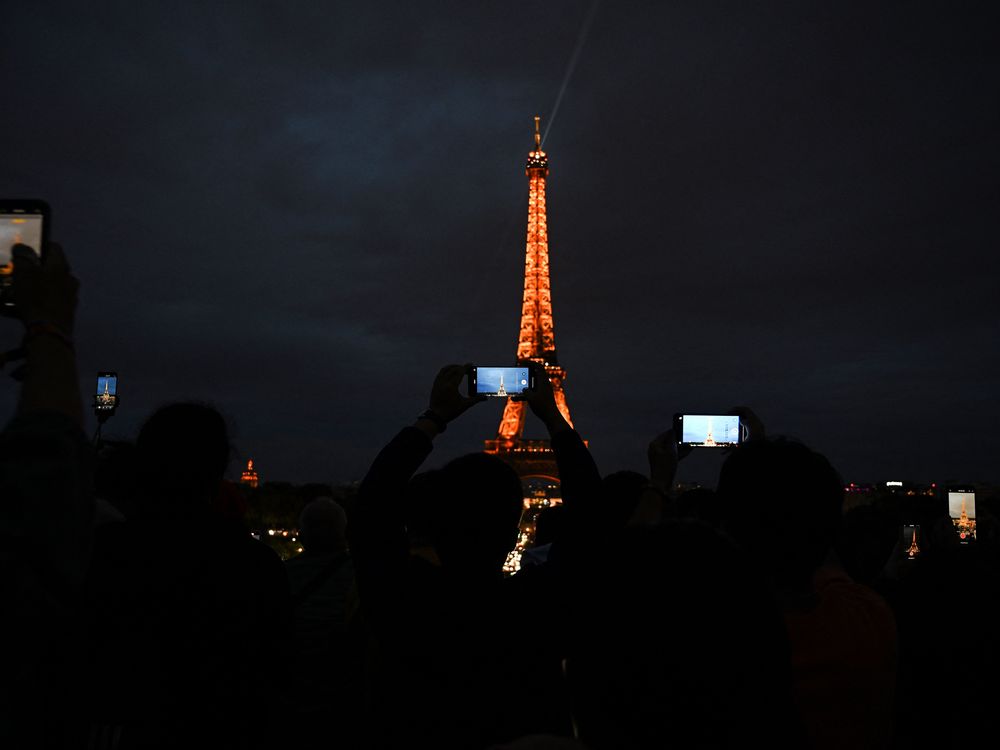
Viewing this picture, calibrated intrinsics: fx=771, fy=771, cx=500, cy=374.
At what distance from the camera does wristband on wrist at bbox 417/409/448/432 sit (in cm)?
361

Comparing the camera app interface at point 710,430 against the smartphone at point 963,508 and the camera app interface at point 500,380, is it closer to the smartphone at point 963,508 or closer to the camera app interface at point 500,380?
the camera app interface at point 500,380

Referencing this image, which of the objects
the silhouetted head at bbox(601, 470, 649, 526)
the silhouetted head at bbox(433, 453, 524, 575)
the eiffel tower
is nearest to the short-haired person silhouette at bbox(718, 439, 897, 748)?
the silhouetted head at bbox(433, 453, 524, 575)

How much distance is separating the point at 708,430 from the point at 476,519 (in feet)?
9.27

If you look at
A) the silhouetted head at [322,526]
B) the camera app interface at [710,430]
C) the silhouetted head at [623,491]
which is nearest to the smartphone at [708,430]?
the camera app interface at [710,430]

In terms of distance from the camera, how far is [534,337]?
71875 mm

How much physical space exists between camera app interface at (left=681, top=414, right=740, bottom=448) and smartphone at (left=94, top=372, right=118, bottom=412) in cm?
570

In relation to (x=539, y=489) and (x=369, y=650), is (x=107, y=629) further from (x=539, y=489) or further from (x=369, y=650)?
(x=539, y=489)

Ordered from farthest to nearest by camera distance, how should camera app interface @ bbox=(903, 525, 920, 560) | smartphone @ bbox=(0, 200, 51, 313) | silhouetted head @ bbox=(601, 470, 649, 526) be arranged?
camera app interface @ bbox=(903, 525, 920, 560) < silhouetted head @ bbox=(601, 470, 649, 526) < smartphone @ bbox=(0, 200, 51, 313)

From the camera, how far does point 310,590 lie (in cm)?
462

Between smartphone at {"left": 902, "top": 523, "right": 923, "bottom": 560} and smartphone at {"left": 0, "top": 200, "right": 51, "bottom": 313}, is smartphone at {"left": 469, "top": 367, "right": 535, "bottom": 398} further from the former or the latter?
smartphone at {"left": 0, "top": 200, "right": 51, "bottom": 313}

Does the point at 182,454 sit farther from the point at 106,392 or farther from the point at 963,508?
the point at 963,508

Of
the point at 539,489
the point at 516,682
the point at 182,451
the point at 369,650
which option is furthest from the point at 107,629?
the point at 539,489

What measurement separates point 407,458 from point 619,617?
186cm

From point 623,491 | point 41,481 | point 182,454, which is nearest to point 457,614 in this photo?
point 182,454
